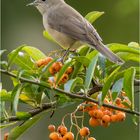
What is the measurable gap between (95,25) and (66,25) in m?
2.28

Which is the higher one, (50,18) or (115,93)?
(50,18)

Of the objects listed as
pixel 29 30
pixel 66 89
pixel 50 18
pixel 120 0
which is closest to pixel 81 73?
pixel 66 89

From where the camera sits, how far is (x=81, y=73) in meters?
2.82

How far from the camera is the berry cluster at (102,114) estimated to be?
2640 millimetres

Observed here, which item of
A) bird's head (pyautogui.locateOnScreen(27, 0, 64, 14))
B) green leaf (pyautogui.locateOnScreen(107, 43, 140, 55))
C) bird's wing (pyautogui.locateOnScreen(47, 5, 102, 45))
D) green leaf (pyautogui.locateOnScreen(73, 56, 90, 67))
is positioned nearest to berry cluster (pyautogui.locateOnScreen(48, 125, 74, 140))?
green leaf (pyautogui.locateOnScreen(73, 56, 90, 67))

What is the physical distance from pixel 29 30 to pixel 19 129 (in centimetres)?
557

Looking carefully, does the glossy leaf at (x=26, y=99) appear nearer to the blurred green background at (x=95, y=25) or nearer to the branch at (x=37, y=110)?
the branch at (x=37, y=110)

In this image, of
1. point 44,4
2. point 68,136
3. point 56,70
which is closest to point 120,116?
point 68,136

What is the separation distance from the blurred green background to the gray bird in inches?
29.6

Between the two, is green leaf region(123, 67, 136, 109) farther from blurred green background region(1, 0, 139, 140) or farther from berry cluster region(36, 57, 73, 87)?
blurred green background region(1, 0, 139, 140)

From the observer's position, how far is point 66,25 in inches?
181

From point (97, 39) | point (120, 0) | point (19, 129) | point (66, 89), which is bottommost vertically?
point (19, 129)

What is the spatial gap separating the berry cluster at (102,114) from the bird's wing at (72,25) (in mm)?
1102

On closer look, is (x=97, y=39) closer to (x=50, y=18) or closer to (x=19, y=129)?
(x=50, y=18)
